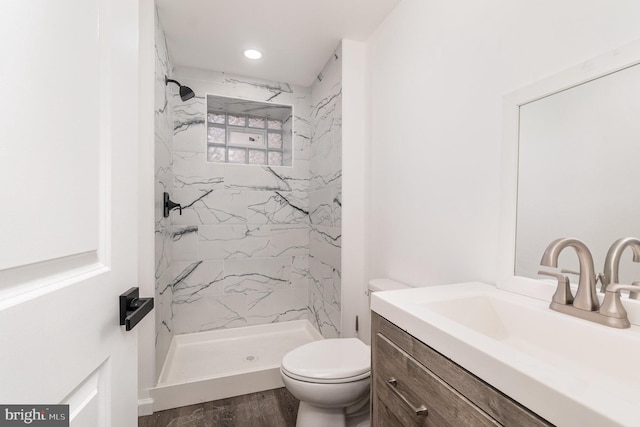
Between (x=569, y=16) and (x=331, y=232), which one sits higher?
(x=569, y=16)

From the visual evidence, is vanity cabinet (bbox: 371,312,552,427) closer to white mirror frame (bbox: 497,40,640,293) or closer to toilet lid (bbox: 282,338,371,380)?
toilet lid (bbox: 282,338,371,380)

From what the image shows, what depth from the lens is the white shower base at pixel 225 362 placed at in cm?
191

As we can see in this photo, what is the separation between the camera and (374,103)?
6.75 feet

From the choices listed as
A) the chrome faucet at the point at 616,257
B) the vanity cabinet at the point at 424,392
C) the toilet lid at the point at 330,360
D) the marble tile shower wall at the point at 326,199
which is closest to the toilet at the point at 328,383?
the toilet lid at the point at 330,360

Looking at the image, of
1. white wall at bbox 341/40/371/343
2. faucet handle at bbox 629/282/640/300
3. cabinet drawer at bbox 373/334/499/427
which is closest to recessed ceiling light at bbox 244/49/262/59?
white wall at bbox 341/40/371/343

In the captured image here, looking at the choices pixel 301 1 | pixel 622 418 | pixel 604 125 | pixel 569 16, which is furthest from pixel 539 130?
pixel 301 1

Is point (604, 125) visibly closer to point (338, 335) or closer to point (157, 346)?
point (338, 335)

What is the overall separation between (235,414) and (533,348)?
5.74 ft

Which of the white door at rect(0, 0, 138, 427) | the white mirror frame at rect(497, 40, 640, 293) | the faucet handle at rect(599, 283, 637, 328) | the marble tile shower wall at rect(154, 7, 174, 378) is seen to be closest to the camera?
the white door at rect(0, 0, 138, 427)

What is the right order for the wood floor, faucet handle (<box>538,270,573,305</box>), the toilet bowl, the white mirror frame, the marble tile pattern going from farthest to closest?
the marble tile pattern
the wood floor
the toilet bowl
the white mirror frame
faucet handle (<box>538,270,573,305</box>)

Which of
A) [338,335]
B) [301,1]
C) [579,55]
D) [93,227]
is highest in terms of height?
[301,1]

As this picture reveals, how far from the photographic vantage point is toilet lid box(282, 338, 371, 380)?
1.36m

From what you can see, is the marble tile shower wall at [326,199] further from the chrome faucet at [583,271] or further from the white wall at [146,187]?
the chrome faucet at [583,271]

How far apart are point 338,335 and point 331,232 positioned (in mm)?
814
